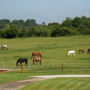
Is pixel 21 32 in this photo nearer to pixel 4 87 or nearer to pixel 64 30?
pixel 64 30

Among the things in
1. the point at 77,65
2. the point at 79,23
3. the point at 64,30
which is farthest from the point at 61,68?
the point at 79,23

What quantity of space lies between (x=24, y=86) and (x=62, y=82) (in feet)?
8.86

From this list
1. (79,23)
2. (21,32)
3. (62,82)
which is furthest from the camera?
(79,23)

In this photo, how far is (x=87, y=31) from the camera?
384ft

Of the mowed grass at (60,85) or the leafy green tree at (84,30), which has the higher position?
the leafy green tree at (84,30)

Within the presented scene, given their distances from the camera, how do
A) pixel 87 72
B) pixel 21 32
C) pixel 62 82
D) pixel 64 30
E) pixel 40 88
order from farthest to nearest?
pixel 21 32
pixel 64 30
pixel 87 72
pixel 62 82
pixel 40 88

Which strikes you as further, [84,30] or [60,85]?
[84,30]

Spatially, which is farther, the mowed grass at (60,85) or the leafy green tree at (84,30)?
the leafy green tree at (84,30)

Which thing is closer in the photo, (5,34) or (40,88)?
(40,88)

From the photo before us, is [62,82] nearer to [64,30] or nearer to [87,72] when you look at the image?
[87,72]

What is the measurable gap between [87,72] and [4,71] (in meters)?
8.52

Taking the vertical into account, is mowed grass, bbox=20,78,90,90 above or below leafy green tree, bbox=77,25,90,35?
below

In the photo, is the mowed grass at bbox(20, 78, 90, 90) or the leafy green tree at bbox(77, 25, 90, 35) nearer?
the mowed grass at bbox(20, 78, 90, 90)

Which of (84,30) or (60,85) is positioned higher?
(84,30)
